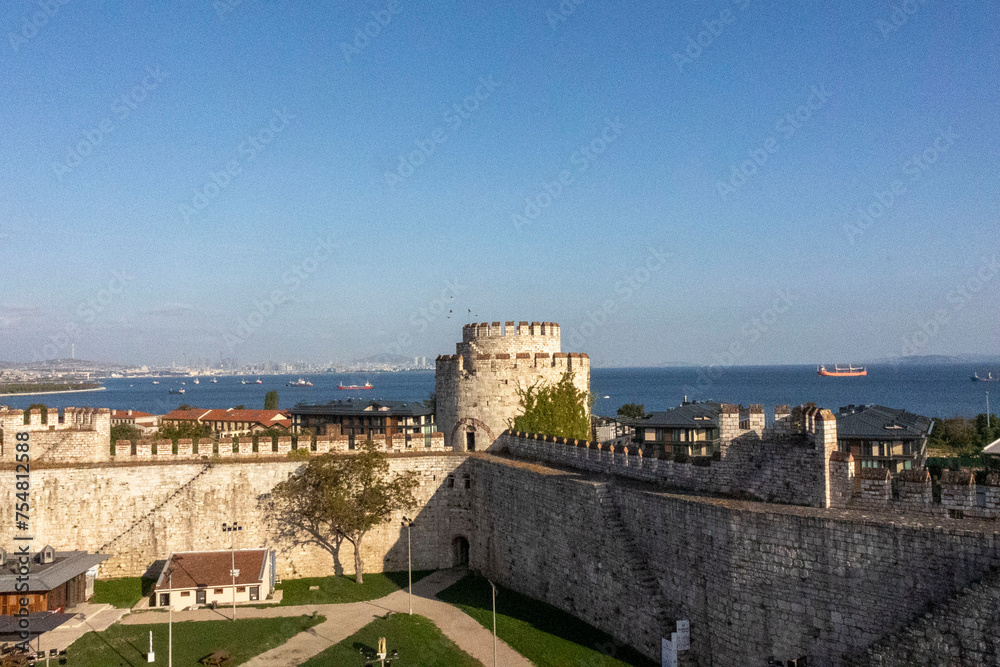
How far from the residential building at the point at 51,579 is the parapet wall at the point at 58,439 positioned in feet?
9.83

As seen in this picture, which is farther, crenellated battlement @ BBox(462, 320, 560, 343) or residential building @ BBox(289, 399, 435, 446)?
residential building @ BBox(289, 399, 435, 446)

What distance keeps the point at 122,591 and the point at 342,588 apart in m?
6.84

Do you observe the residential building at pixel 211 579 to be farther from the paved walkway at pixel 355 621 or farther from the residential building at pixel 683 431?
the residential building at pixel 683 431

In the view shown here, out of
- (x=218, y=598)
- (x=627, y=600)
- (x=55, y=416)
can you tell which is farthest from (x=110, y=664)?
(x=627, y=600)

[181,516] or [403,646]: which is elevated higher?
[181,516]

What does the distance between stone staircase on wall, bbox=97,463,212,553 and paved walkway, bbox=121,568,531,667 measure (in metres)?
3.51

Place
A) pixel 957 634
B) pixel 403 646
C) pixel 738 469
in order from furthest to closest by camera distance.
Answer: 1. pixel 403 646
2. pixel 738 469
3. pixel 957 634

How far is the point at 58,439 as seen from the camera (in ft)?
76.8

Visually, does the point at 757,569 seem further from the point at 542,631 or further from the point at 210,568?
the point at 210,568

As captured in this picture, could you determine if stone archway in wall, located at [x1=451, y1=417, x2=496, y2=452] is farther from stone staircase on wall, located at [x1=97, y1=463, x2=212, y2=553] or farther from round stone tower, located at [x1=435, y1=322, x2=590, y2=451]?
stone staircase on wall, located at [x1=97, y1=463, x2=212, y2=553]

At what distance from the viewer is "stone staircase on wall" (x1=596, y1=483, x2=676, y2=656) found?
52.1 ft

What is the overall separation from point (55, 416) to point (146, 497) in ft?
15.2

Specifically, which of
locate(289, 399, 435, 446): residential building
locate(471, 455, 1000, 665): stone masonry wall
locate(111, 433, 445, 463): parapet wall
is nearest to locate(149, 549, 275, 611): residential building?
locate(111, 433, 445, 463): parapet wall

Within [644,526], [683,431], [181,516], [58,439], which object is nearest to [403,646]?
[644,526]
